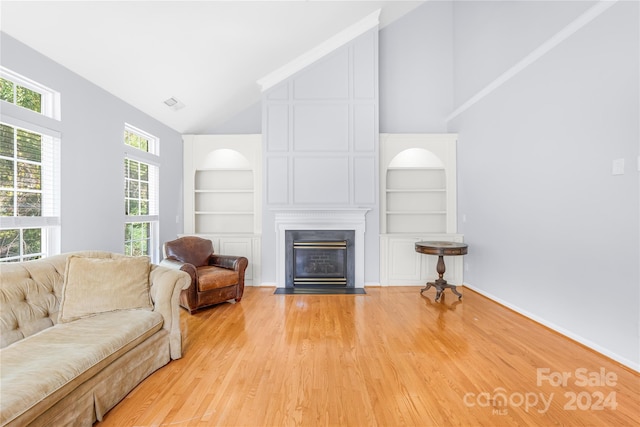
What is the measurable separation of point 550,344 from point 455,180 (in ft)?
9.02

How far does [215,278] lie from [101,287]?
→ 56.3 inches

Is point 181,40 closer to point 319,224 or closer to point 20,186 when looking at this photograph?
point 20,186

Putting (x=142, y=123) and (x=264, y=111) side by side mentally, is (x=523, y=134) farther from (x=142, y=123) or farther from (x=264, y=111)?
(x=142, y=123)

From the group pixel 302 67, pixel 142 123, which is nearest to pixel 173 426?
pixel 142 123

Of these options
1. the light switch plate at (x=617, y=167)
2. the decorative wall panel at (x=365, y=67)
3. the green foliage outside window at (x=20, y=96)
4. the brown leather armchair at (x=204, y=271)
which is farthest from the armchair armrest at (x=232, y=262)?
the light switch plate at (x=617, y=167)

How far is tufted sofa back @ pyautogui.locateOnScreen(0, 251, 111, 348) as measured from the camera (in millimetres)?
1771

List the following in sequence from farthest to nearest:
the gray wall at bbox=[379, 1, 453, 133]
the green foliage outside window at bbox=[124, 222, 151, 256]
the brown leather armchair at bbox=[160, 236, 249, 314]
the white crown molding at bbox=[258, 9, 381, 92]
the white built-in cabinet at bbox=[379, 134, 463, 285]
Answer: the gray wall at bbox=[379, 1, 453, 133] < the white built-in cabinet at bbox=[379, 134, 463, 285] < the white crown molding at bbox=[258, 9, 381, 92] < the green foliage outside window at bbox=[124, 222, 151, 256] < the brown leather armchair at bbox=[160, 236, 249, 314]

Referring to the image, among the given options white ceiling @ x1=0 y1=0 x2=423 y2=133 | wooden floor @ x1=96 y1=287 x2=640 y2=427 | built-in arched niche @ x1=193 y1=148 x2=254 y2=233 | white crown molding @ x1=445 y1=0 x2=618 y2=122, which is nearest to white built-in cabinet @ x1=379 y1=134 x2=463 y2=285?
white crown molding @ x1=445 y1=0 x2=618 y2=122

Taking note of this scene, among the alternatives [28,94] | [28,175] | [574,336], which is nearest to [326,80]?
[28,94]

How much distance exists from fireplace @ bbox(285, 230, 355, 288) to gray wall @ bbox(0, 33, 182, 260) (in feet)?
7.23

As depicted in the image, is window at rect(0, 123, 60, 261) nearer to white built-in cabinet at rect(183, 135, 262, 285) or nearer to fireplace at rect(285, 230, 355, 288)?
white built-in cabinet at rect(183, 135, 262, 285)

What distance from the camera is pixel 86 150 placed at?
2904 millimetres

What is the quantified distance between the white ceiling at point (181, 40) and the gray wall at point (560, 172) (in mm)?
2139

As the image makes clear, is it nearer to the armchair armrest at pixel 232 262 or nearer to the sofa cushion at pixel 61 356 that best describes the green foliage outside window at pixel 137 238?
the armchair armrest at pixel 232 262
